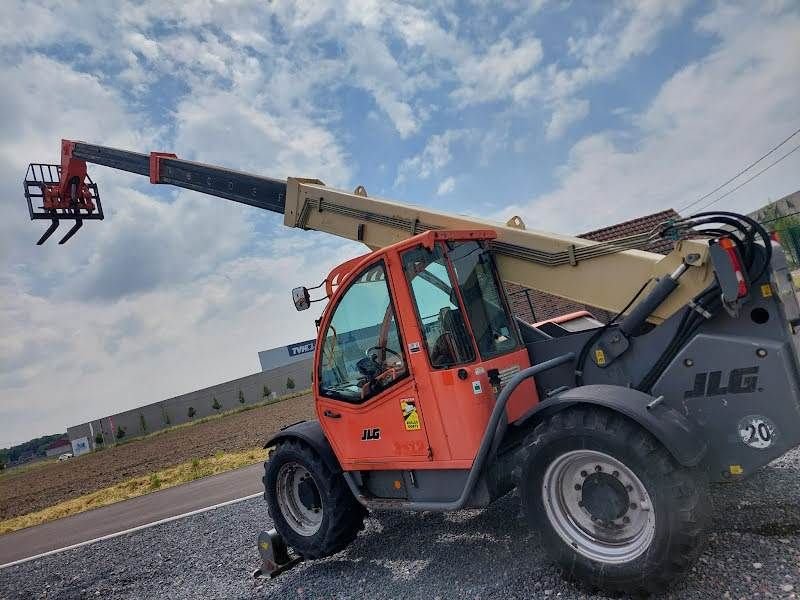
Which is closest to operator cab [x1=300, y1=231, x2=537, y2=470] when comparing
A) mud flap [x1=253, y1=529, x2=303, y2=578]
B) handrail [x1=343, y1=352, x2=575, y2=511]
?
handrail [x1=343, y1=352, x2=575, y2=511]

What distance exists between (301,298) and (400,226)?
1168 millimetres

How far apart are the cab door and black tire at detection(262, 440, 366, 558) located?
27 centimetres

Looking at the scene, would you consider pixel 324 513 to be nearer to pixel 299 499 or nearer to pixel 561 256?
pixel 299 499

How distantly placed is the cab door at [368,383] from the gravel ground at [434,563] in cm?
90

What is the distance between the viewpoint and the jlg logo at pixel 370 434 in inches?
179

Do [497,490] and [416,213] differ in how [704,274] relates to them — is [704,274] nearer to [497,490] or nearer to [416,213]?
[497,490]

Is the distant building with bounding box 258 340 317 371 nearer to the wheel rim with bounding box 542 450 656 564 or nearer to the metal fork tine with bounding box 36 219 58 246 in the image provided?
the metal fork tine with bounding box 36 219 58 246

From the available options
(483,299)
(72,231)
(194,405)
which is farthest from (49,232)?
(194,405)

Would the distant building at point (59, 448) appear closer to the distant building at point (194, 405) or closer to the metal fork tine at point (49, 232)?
the distant building at point (194, 405)

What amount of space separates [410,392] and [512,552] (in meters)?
1.48

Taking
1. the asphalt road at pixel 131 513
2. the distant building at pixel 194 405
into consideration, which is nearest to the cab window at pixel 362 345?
the asphalt road at pixel 131 513

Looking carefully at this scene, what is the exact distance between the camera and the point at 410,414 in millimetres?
4277

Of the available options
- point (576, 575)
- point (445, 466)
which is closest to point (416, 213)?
point (445, 466)

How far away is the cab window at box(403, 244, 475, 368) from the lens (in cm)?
411
